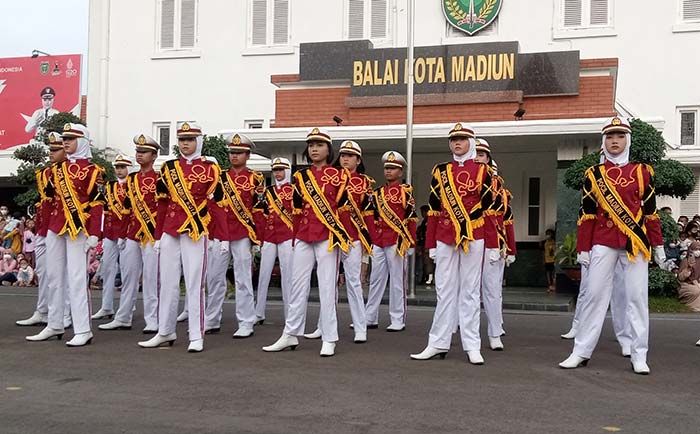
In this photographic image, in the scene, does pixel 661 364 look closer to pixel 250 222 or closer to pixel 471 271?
pixel 471 271

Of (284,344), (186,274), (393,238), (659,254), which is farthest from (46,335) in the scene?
(659,254)

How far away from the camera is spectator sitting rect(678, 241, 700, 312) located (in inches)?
579

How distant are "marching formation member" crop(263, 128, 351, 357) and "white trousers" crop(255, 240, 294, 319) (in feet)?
6.60

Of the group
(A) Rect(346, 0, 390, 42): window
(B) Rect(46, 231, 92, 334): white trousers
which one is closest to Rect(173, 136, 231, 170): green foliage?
(A) Rect(346, 0, 390, 42): window

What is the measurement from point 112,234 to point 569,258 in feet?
27.5

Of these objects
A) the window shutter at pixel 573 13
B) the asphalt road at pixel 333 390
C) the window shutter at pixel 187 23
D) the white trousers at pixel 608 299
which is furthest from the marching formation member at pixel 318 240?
the window shutter at pixel 187 23

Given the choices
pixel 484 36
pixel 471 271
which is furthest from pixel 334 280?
pixel 484 36

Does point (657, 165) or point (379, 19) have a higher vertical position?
point (379, 19)

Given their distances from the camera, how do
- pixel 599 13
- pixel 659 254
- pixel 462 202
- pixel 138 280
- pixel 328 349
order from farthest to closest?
1. pixel 599 13
2. pixel 138 280
3. pixel 328 349
4. pixel 462 202
5. pixel 659 254

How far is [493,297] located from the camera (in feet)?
32.6

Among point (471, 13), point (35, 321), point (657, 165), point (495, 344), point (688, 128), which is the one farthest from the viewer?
point (471, 13)

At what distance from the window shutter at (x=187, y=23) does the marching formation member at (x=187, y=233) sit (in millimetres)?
19118

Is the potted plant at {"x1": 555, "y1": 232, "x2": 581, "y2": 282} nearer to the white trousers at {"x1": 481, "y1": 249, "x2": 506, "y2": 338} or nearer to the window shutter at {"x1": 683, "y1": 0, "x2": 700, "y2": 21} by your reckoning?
the white trousers at {"x1": 481, "y1": 249, "x2": 506, "y2": 338}

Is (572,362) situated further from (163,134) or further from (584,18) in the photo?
(163,134)
